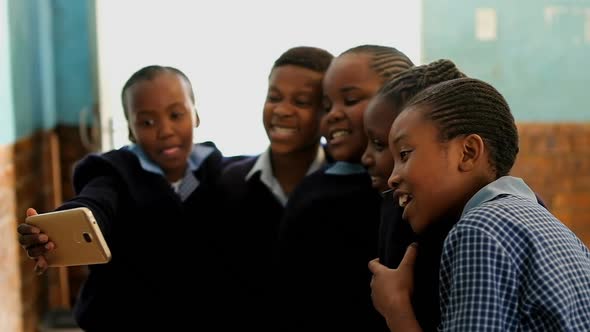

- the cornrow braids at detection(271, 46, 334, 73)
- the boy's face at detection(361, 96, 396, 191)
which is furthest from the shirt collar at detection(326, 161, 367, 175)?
the cornrow braids at detection(271, 46, 334, 73)

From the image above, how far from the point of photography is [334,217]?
5.06 feet

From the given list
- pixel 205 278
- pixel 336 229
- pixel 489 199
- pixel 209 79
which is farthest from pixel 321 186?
pixel 209 79

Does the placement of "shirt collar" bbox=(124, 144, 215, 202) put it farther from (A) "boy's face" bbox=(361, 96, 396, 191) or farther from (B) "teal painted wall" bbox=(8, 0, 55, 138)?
(B) "teal painted wall" bbox=(8, 0, 55, 138)

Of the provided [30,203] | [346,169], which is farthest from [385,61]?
[30,203]

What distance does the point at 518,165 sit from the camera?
382 centimetres

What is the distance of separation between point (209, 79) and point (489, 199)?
8.81 ft

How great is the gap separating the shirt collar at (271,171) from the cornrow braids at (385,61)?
290 mm

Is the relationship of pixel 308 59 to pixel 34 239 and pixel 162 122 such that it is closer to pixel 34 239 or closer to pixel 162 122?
pixel 162 122

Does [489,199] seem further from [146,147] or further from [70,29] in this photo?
[70,29]

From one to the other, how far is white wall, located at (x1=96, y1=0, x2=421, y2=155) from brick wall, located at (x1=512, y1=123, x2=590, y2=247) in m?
0.71

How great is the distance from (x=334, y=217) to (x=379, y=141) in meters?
0.20

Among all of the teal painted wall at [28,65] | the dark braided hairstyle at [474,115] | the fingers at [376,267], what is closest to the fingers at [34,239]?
the fingers at [376,267]

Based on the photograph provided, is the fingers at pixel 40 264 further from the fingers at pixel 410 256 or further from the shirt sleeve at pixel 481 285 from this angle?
the shirt sleeve at pixel 481 285

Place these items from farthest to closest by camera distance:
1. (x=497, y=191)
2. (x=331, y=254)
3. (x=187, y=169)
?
1. (x=187, y=169)
2. (x=331, y=254)
3. (x=497, y=191)
